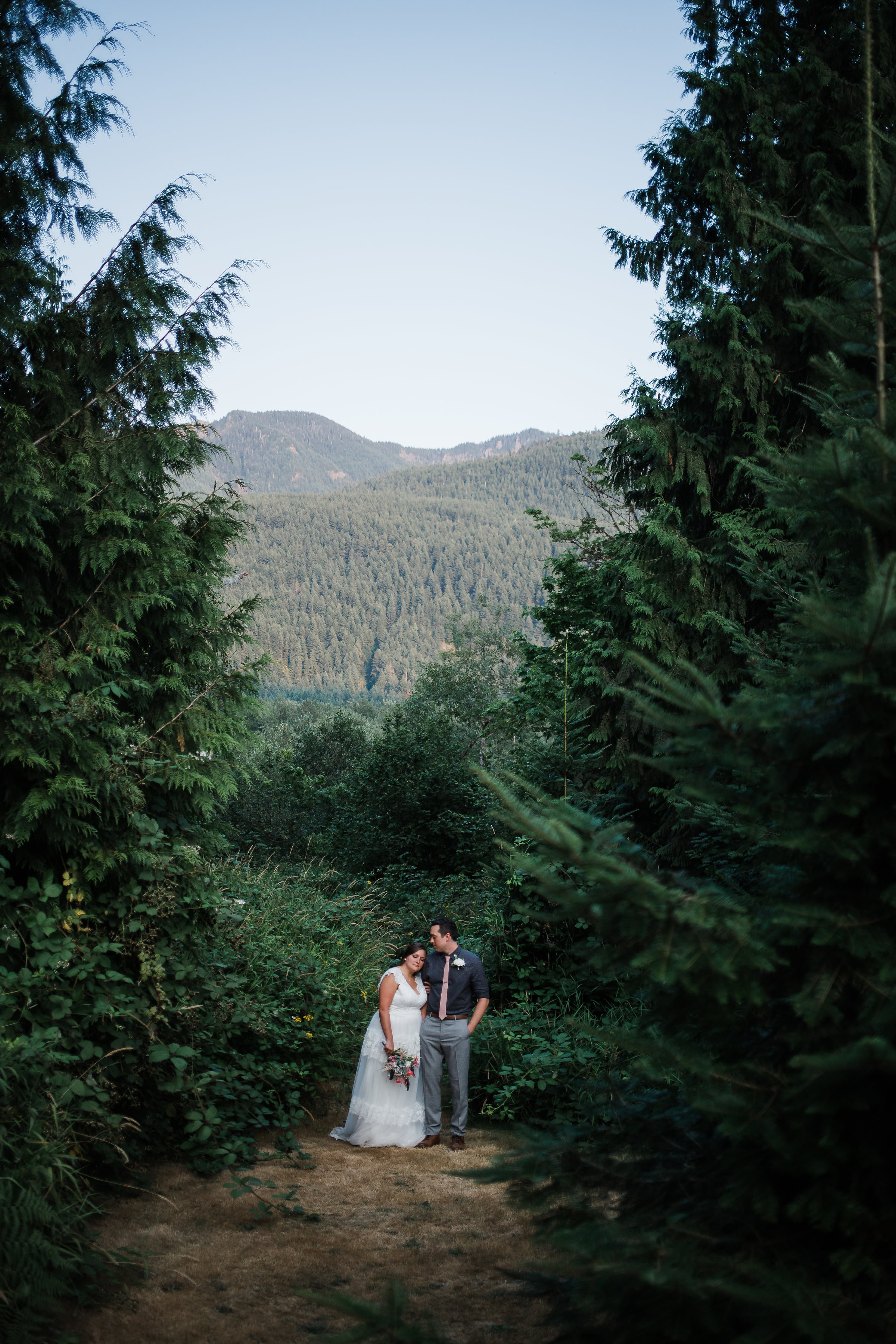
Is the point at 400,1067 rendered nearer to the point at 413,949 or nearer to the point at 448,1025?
the point at 448,1025

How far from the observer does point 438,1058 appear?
6527 mm

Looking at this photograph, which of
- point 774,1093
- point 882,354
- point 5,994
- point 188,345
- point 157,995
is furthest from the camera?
point 188,345

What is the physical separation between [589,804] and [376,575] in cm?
14467

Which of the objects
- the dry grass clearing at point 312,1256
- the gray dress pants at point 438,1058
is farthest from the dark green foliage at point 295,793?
the dry grass clearing at point 312,1256

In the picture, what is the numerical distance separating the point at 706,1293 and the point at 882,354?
243 centimetres

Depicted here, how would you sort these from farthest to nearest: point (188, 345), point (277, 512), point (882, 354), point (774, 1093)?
point (277, 512) → point (188, 345) → point (882, 354) → point (774, 1093)

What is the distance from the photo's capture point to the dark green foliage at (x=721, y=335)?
989 cm

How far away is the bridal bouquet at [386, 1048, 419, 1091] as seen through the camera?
6.45 meters

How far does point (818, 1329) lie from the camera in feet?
5.58

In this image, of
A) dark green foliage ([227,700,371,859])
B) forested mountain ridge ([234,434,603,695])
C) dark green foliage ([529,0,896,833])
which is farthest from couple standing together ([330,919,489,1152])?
forested mountain ridge ([234,434,603,695])

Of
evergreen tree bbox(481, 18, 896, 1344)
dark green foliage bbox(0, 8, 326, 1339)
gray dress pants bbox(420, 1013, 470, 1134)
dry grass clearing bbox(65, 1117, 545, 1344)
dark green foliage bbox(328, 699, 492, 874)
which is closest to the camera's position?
evergreen tree bbox(481, 18, 896, 1344)

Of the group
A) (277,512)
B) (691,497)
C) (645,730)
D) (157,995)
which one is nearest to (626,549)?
(691,497)

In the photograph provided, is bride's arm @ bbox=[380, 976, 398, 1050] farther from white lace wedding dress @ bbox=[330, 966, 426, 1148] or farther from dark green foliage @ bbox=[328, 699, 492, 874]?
dark green foliage @ bbox=[328, 699, 492, 874]

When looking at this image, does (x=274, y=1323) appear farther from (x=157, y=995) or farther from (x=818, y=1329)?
(x=818, y=1329)
